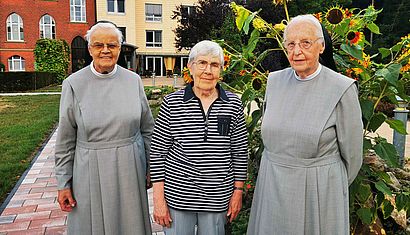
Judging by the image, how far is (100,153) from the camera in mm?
2193

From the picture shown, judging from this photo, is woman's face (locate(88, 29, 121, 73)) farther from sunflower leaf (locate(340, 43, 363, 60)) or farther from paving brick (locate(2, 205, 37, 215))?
paving brick (locate(2, 205, 37, 215))

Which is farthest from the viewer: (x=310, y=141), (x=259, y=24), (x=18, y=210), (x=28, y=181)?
(x=28, y=181)

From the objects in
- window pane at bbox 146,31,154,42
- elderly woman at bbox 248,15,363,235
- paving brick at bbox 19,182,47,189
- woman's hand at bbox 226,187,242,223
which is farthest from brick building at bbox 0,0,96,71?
elderly woman at bbox 248,15,363,235

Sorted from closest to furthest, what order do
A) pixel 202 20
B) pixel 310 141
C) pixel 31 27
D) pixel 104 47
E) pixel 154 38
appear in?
1. pixel 310 141
2. pixel 104 47
3. pixel 202 20
4. pixel 31 27
5. pixel 154 38

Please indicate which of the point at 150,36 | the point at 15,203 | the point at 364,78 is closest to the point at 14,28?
the point at 150,36

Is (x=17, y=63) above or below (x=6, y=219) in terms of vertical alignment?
above

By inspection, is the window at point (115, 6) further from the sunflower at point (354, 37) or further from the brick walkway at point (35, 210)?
the sunflower at point (354, 37)

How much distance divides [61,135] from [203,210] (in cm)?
89

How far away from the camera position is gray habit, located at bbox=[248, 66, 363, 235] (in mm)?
1837

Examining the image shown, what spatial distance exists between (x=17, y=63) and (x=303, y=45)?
32.3 m

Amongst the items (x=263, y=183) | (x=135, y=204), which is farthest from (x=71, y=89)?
(x=263, y=183)

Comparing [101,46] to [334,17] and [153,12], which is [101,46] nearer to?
[334,17]

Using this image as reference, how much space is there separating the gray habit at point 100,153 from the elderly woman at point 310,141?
79 centimetres

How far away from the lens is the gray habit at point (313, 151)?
1837 millimetres
